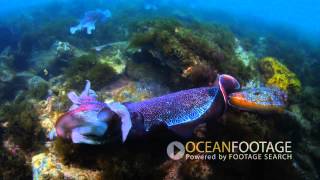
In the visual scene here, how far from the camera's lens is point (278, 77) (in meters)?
7.61

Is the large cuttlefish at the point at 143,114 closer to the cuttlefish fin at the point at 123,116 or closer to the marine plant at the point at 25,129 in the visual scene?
the cuttlefish fin at the point at 123,116

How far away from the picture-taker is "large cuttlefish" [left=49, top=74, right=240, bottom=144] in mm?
3635

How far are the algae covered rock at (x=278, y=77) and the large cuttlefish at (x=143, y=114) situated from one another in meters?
3.82

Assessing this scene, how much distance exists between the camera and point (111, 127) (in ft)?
12.2

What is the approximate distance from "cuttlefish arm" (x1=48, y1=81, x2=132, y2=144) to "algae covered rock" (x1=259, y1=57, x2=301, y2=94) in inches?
194

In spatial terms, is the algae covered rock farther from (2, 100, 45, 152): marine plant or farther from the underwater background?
(2, 100, 45, 152): marine plant

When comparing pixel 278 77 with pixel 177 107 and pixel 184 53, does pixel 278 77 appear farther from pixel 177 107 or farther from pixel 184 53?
pixel 177 107

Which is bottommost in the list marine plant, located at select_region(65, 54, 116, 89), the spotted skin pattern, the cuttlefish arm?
the cuttlefish arm

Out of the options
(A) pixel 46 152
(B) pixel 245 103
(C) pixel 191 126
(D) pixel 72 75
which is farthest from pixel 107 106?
(D) pixel 72 75

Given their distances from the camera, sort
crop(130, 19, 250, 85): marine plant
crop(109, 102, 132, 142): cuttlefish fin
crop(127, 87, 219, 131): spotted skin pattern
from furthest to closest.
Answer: crop(130, 19, 250, 85): marine plant < crop(127, 87, 219, 131): spotted skin pattern < crop(109, 102, 132, 142): cuttlefish fin

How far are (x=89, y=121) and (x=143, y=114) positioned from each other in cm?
71

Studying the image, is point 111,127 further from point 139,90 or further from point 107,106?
point 139,90

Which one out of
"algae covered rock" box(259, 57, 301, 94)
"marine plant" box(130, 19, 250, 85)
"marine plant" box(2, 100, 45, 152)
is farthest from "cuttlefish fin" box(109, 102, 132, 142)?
"algae covered rock" box(259, 57, 301, 94)

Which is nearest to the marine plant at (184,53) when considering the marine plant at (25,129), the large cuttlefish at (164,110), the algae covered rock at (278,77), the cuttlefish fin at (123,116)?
the algae covered rock at (278,77)
